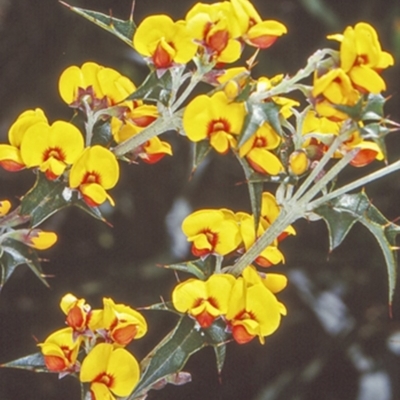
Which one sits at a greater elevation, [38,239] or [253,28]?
[253,28]

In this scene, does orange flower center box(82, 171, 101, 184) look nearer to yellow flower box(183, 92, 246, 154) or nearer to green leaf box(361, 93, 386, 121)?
yellow flower box(183, 92, 246, 154)

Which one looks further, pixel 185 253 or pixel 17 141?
pixel 185 253

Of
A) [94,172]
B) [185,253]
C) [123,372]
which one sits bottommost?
[185,253]

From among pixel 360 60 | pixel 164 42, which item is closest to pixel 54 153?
pixel 164 42

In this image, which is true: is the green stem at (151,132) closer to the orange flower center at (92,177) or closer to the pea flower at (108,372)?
the orange flower center at (92,177)

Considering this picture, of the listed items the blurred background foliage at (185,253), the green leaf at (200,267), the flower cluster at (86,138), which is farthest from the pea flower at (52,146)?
the blurred background foliage at (185,253)

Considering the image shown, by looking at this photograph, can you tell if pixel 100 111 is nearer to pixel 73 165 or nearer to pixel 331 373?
pixel 73 165

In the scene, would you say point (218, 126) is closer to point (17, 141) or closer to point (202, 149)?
point (202, 149)
